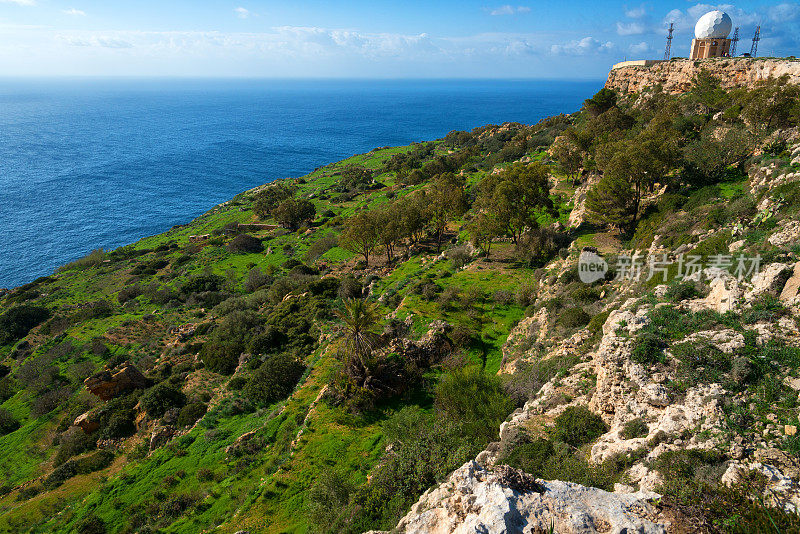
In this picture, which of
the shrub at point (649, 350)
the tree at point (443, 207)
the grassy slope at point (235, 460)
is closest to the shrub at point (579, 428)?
the shrub at point (649, 350)

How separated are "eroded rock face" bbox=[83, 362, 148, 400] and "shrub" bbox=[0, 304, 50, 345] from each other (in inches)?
1013

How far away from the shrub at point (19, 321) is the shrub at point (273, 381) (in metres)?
38.0

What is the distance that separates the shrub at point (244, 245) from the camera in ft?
208

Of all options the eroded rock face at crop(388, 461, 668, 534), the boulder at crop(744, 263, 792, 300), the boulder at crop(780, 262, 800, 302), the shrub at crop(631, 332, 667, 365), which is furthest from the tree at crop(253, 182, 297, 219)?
the boulder at crop(780, 262, 800, 302)

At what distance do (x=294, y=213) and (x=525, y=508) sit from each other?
2666 inches

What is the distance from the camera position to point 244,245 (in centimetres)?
6400

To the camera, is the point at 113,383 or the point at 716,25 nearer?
the point at 113,383

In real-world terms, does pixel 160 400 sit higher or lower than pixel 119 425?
higher

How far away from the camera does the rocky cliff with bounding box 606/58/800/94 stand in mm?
40344

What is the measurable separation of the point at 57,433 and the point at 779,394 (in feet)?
133

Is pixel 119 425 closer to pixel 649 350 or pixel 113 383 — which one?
pixel 113 383

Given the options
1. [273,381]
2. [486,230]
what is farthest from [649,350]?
[486,230]

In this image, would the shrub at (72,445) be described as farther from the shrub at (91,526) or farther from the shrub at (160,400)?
the shrub at (91,526)

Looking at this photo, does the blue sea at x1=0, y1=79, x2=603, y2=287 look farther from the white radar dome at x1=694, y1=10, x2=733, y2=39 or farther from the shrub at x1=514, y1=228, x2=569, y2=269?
the white radar dome at x1=694, y1=10, x2=733, y2=39
